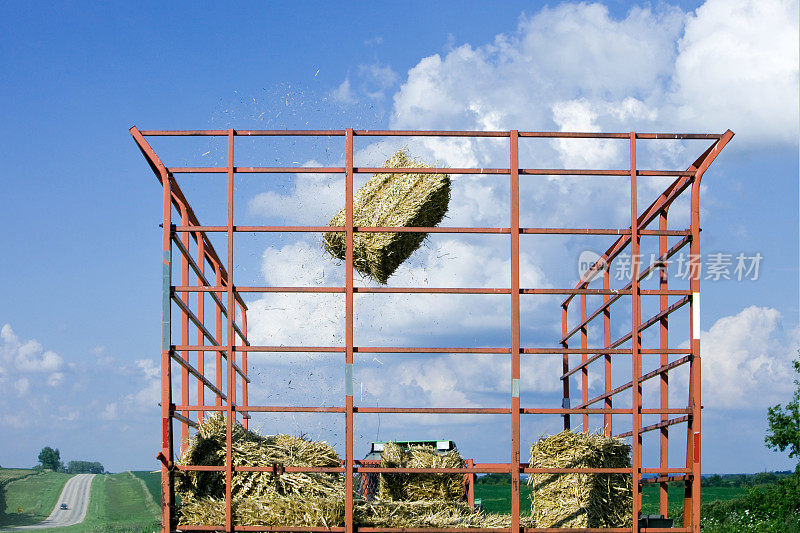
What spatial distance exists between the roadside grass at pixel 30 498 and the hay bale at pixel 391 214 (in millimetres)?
22405

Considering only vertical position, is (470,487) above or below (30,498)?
above

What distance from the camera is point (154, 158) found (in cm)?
639

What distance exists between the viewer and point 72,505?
90.7ft

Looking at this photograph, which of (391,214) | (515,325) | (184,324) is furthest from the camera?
(391,214)

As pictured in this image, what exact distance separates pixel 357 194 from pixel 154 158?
2.03 metres

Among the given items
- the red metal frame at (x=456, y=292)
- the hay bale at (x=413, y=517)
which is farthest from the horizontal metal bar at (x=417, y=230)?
Result: the hay bale at (x=413, y=517)

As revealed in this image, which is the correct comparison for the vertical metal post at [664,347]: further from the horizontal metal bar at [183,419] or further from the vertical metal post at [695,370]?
the horizontal metal bar at [183,419]

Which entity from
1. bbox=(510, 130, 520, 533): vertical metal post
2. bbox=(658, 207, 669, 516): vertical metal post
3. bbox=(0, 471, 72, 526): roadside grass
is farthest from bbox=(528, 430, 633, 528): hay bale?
bbox=(0, 471, 72, 526): roadside grass

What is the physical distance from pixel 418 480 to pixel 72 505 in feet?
77.0

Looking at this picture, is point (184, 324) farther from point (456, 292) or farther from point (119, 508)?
point (119, 508)

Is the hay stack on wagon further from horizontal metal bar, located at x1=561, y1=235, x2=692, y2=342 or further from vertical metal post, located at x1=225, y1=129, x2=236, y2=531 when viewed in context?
horizontal metal bar, located at x1=561, y1=235, x2=692, y2=342

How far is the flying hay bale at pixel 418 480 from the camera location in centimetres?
724

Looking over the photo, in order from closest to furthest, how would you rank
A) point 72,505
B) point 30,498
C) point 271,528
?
point 271,528
point 72,505
point 30,498

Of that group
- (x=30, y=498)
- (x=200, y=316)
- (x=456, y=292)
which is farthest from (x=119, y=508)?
(x=456, y=292)
